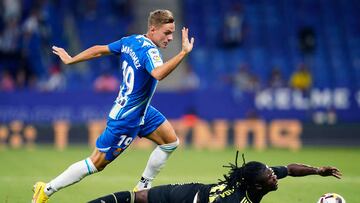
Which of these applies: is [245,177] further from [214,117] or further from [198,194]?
[214,117]

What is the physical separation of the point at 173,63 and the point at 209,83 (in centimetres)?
1790

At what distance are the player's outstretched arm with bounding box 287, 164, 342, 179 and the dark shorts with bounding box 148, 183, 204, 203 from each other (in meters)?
1.11

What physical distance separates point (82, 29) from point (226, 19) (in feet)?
16.4

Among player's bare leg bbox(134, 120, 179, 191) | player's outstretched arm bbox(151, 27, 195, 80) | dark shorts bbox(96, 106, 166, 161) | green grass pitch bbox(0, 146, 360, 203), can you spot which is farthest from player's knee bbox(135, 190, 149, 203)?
green grass pitch bbox(0, 146, 360, 203)

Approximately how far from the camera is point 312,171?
9.17 metres

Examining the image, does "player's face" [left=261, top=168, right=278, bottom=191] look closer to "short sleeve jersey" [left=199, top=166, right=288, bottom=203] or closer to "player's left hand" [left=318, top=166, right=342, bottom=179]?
"short sleeve jersey" [left=199, top=166, right=288, bottom=203]

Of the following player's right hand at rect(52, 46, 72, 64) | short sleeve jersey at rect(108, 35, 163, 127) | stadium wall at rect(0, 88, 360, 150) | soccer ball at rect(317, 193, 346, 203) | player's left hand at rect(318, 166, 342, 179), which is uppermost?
stadium wall at rect(0, 88, 360, 150)

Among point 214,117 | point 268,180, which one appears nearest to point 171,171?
point 268,180

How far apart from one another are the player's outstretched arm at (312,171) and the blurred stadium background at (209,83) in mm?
6921

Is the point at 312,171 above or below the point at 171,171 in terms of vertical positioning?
below

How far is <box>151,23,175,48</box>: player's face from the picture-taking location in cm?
959

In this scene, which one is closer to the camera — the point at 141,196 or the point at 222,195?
the point at 222,195

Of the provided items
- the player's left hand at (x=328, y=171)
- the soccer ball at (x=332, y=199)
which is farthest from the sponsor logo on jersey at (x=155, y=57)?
the soccer ball at (x=332, y=199)

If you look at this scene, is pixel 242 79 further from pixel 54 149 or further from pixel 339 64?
pixel 54 149
